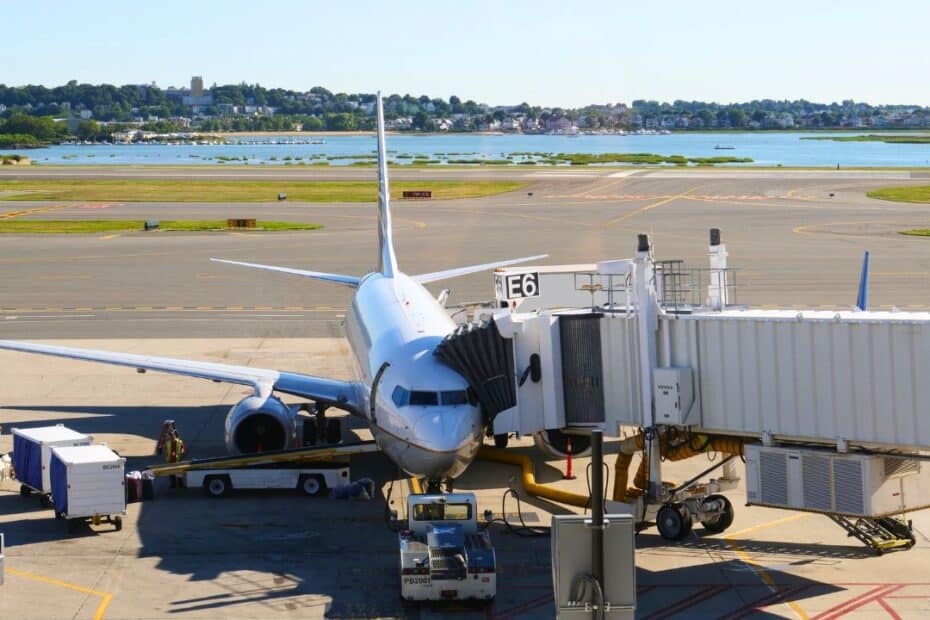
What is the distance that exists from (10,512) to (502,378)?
13.0m

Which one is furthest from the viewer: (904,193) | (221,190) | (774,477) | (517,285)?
(221,190)

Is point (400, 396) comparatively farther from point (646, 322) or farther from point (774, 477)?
point (774, 477)

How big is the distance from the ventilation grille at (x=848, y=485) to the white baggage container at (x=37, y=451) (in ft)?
62.0

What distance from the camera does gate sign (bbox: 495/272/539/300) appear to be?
1569 inches

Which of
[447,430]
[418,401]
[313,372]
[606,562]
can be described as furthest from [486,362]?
[313,372]

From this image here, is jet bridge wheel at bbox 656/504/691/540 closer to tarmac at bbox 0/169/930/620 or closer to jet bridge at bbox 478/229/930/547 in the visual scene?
jet bridge at bbox 478/229/930/547

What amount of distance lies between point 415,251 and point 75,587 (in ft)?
209

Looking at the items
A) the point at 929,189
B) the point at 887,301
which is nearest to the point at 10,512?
the point at 887,301

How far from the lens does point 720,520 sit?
104 feet

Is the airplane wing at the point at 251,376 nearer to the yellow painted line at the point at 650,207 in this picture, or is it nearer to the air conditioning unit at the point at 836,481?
the air conditioning unit at the point at 836,481

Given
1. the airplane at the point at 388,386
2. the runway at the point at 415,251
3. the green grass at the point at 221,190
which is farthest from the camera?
the green grass at the point at 221,190

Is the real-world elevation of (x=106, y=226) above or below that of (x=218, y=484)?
above

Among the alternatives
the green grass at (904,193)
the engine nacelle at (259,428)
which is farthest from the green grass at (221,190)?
the engine nacelle at (259,428)

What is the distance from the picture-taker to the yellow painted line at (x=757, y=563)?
26.5m
